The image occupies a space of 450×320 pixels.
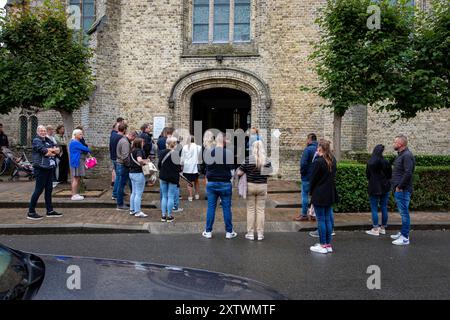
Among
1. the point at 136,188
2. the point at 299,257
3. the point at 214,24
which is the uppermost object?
the point at 214,24

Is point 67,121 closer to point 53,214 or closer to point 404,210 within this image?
point 53,214

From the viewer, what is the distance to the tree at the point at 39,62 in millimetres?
10914

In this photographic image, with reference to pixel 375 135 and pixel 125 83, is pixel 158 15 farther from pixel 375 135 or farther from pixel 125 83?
pixel 375 135

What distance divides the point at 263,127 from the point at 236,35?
3.94 metres

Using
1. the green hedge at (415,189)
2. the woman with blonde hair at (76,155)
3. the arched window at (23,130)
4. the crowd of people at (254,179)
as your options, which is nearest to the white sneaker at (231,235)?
the crowd of people at (254,179)

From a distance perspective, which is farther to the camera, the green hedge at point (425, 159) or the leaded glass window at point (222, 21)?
the leaded glass window at point (222, 21)

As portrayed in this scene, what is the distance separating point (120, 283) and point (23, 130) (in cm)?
1752

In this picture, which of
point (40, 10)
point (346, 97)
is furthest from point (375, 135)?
point (40, 10)

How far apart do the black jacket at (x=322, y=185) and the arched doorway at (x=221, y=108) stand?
1085 centimetres

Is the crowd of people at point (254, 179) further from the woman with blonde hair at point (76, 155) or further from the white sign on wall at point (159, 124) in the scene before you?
the white sign on wall at point (159, 124)

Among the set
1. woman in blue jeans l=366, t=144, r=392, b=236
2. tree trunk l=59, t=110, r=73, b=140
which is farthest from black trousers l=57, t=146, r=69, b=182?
woman in blue jeans l=366, t=144, r=392, b=236

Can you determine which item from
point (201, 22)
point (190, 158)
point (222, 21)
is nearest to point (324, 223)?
point (190, 158)

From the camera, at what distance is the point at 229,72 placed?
51.4ft

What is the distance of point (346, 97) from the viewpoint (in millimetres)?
10172
